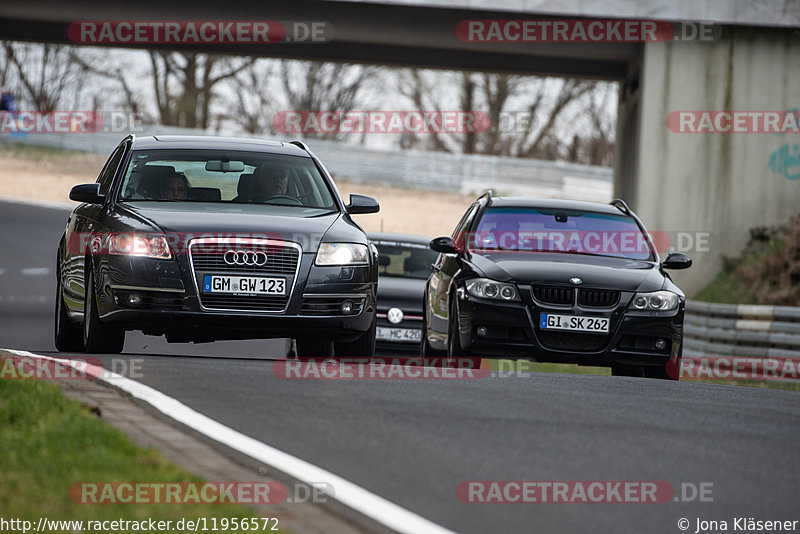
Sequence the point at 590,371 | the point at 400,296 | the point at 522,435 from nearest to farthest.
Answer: the point at 522,435, the point at 400,296, the point at 590,371

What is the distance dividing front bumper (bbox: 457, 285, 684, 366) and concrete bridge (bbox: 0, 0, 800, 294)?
14651 mm

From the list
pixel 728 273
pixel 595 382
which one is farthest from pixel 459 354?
pixel 728 273

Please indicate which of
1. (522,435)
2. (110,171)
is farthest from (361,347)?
(522,435)

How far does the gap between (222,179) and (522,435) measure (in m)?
4.96

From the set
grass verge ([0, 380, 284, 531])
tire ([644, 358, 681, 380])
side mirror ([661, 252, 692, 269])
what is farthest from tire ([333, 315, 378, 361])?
grass verge ([0, 380, 284, 531])

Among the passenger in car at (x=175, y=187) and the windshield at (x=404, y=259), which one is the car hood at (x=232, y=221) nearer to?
the passenger in car at (x=175, y=187)

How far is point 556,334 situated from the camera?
12000mm

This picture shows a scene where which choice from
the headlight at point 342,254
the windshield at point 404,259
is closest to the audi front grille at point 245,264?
the headlight at point 342,254

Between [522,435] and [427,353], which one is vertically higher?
[522,435]

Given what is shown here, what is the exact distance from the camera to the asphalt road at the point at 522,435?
598 cm

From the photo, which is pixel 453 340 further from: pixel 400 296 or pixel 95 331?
pixel 400 296

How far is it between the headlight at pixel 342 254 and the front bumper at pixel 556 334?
1.44 metres

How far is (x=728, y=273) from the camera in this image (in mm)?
26297

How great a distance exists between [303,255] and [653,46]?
56.3 ft
